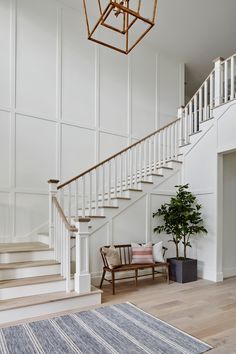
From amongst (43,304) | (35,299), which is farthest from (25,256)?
(43,304)

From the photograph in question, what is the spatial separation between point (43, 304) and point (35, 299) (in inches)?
5.0

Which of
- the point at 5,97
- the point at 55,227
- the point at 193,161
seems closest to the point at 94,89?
the point at 5,97

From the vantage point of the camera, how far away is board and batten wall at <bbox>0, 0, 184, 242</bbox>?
4.90 m

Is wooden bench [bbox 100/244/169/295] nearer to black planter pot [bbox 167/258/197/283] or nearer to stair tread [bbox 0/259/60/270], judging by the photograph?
black planter pot [bbox 167/258/197/283]

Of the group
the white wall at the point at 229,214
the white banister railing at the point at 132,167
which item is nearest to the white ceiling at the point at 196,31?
the white banister railing at the point at 132,167

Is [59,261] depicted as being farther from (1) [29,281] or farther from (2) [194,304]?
(2) [194,304]

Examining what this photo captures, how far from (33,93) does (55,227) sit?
2.67 meters

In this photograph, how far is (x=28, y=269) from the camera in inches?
146

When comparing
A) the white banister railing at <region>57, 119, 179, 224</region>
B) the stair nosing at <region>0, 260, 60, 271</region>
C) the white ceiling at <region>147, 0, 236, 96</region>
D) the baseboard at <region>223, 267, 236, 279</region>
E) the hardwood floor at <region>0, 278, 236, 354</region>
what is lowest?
the baseboard at <region>223, 267, 236, 279</region>

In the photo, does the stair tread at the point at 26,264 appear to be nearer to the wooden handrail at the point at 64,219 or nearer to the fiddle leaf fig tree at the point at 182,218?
the wooden handrail at the point at 64,219

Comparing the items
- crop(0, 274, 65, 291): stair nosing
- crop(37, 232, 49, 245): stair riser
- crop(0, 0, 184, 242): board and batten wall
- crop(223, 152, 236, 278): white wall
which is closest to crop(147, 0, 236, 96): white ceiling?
crop(0, 0, 184, 242): board and batten wall

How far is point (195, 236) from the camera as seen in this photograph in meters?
5.34

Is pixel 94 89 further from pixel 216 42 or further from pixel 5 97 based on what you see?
pixel 216 42

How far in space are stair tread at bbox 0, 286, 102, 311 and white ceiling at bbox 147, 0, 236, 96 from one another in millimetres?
5628
